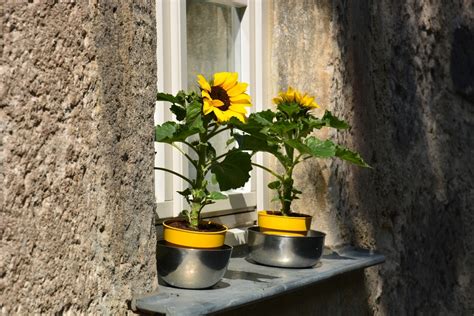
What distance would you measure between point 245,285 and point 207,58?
2.58ft

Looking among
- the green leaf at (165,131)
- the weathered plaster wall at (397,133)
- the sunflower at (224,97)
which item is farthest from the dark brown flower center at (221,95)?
the weathered plaster wall at (397,133)

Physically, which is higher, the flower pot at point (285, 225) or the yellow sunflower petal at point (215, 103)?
the yellow sunflower petal at point (215, 103)

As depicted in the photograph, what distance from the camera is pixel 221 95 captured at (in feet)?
6.24

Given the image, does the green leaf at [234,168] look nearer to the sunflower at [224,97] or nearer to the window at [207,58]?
the sunflower at [224,97]

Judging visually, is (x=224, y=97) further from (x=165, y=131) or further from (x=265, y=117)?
(x=265, y=117)

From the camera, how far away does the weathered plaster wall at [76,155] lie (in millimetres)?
1450

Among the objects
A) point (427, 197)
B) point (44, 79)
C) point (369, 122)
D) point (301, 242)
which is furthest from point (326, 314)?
point (44, 79)

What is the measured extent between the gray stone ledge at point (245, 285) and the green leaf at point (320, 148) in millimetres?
341

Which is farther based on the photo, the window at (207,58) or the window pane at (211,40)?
the window pane at (211,40)

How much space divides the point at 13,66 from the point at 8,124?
11cm

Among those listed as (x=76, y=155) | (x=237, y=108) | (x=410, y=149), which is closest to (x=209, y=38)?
(x=237, y=108)

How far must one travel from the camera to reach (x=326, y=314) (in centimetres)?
248

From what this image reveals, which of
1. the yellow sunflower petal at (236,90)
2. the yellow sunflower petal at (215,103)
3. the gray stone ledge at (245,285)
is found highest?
the yellow sunflower petal at (236,90)

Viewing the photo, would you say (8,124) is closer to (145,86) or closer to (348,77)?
(145,86)
